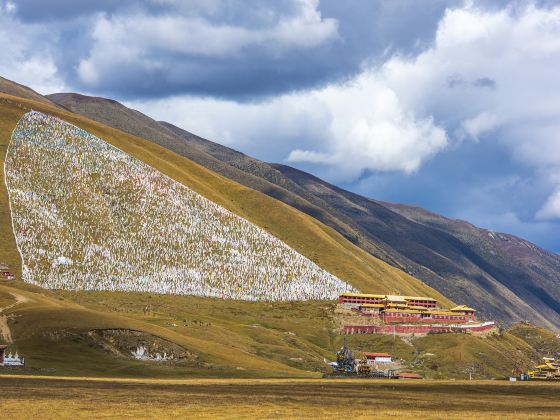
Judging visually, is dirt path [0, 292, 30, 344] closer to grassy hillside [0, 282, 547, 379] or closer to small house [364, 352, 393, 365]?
grassy hillside [0, 282, 547, 379]

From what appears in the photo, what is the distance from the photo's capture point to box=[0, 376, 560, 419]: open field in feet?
253

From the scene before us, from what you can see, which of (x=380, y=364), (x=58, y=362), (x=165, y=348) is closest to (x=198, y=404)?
(x=58, y=362)

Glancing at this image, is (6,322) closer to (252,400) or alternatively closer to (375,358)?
(252,400)

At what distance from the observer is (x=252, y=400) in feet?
293

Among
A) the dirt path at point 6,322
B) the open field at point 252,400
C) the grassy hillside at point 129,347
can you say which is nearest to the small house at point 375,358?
the grassy hillside at point 129,347

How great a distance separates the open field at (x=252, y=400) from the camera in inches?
3036

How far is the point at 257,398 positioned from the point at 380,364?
94.9 m

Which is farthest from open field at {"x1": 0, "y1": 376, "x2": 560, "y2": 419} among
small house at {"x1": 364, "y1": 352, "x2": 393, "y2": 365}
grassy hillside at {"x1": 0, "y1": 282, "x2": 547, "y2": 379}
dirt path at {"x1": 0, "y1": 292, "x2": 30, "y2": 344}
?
small house at {"x1": 364, "y1": 352, "x2": 393, "y2": 365}

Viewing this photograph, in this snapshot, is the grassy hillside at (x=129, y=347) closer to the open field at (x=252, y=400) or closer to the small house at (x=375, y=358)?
the small house at (x=375, y=358)

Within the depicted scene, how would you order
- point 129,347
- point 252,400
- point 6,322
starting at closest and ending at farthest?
point 252,400 → point 129,347 → point 6,322

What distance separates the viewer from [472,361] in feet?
652

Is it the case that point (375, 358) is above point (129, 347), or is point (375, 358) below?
above

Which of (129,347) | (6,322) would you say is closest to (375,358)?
(129,347)

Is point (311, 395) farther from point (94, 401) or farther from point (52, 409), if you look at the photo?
point (52, 409)
